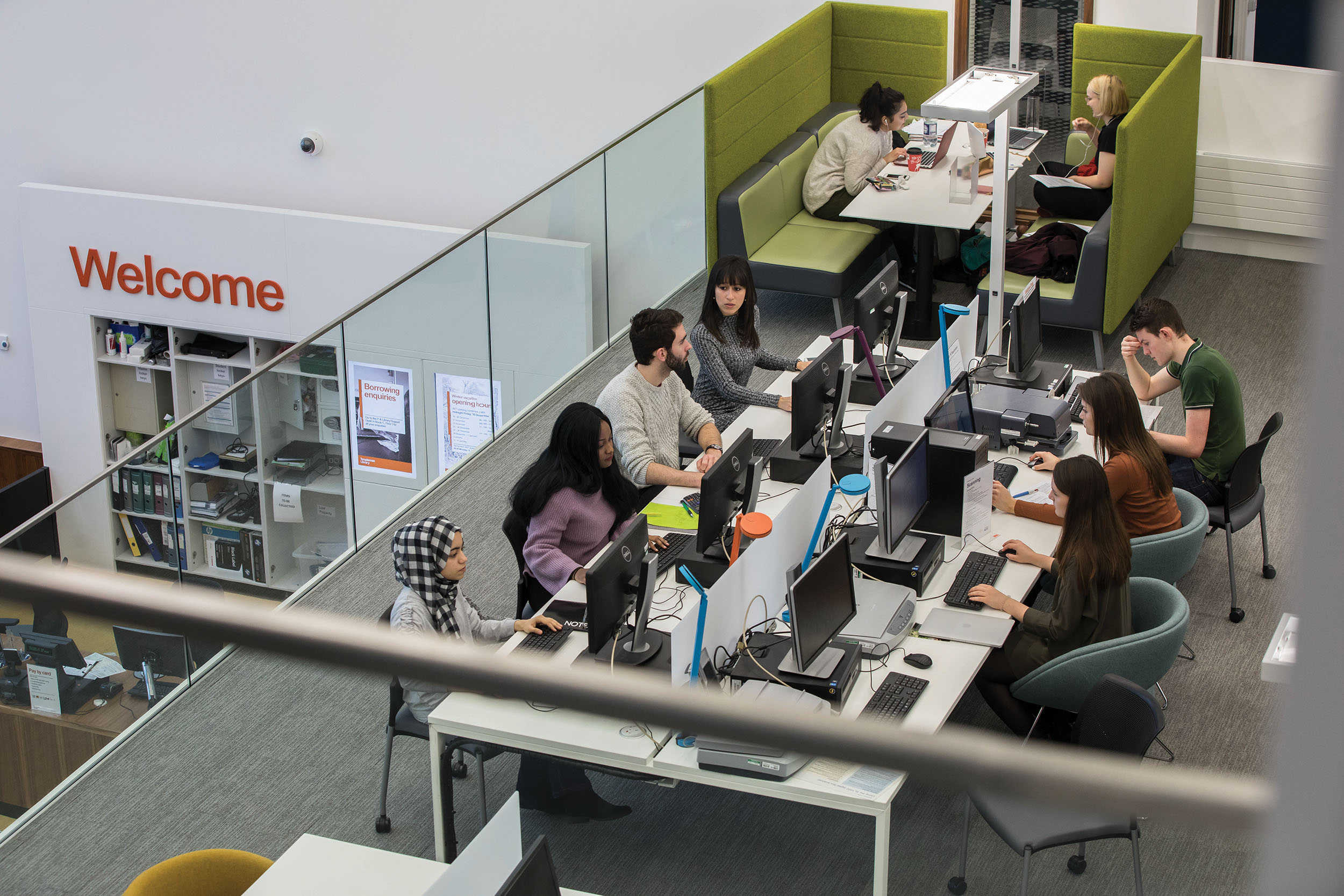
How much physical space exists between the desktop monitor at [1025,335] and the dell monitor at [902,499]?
0.96 metres

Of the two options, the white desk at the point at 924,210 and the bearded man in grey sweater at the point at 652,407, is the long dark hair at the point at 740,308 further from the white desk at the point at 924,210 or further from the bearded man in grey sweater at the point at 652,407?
the white desk at the point at 924,210

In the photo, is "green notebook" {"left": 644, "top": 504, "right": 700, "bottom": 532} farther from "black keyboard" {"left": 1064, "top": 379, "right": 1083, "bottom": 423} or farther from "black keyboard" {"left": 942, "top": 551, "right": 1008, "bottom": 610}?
"black keyboard" {"left": 1064, "top": 379, "right": 1083, "bottom": 423}

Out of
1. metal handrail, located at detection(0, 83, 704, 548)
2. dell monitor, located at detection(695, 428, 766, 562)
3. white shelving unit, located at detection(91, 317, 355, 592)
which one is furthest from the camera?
white shelving unit, located at detection(91, 317, 355, 592)

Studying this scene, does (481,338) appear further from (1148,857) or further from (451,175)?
(451,175)

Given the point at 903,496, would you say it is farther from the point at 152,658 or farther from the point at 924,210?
the point at 924,210

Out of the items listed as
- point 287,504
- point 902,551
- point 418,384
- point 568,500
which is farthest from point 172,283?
point 902,551

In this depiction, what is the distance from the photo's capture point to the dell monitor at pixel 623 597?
3.65 meters

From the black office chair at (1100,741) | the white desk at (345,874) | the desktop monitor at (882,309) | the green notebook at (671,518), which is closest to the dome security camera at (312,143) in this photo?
the desktop monitor at (882,309)

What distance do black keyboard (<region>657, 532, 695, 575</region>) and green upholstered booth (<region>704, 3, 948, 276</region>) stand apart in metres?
2.93

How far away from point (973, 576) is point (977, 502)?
10.5 inches

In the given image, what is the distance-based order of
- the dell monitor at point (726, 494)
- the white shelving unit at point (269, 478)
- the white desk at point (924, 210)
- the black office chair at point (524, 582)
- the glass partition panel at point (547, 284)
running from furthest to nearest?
1. the white desk at point (924, 210)
2. the glass partition panel at point (547, 284)
3. the white shelving unit at point (269, 478)
4. the black office chair at point (524, 582)
5. the dell monitor at point (726, 494)

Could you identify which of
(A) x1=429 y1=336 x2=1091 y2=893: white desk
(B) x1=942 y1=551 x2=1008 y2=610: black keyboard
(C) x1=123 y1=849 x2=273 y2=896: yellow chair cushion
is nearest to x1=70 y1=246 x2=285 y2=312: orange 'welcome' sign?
(A) x1=429 y1=336 x2=1091 y2=893: white desk

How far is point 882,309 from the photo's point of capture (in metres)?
5.49

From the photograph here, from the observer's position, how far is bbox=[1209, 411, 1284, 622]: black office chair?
468cm
